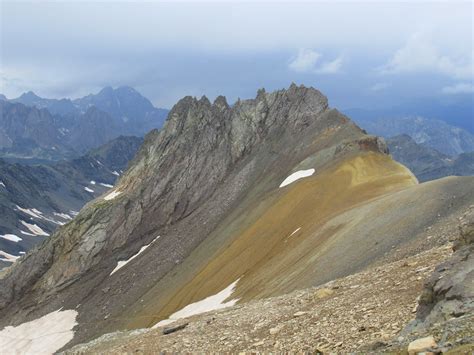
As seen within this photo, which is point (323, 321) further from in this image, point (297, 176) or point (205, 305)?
point (297, 176)

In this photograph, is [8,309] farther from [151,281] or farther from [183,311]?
[183,311]

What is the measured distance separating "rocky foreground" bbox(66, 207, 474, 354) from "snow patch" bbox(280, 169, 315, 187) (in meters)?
50.1

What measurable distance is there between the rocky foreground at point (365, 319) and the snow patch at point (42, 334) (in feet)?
157

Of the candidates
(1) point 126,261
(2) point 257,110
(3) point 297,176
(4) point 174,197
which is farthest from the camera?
(2) point 257,110

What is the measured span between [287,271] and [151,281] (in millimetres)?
38887

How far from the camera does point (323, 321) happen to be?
70.8 feet

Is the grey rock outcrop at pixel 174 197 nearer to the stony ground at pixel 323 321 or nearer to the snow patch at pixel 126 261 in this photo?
the snow patch at pixel 126 261

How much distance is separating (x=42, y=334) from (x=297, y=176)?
2004 inches

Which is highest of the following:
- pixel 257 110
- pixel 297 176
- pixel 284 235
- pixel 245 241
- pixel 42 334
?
pixel 257 110

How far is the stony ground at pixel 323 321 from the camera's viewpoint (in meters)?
18.5

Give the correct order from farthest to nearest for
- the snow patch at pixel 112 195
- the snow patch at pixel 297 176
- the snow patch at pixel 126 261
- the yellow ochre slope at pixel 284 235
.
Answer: the snow patch at pixel 112 195 → the snow patch at pixel 126 261 → the snow patch at pixel 297 176 → the yellow ochre slope at pixel 284 235

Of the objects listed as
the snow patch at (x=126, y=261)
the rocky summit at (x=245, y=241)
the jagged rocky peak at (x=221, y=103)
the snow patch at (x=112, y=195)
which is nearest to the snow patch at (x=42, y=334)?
the rocky summit at (x=245, y=241)

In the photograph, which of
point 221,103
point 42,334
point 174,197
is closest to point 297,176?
point 174,197

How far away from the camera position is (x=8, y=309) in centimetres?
9981
